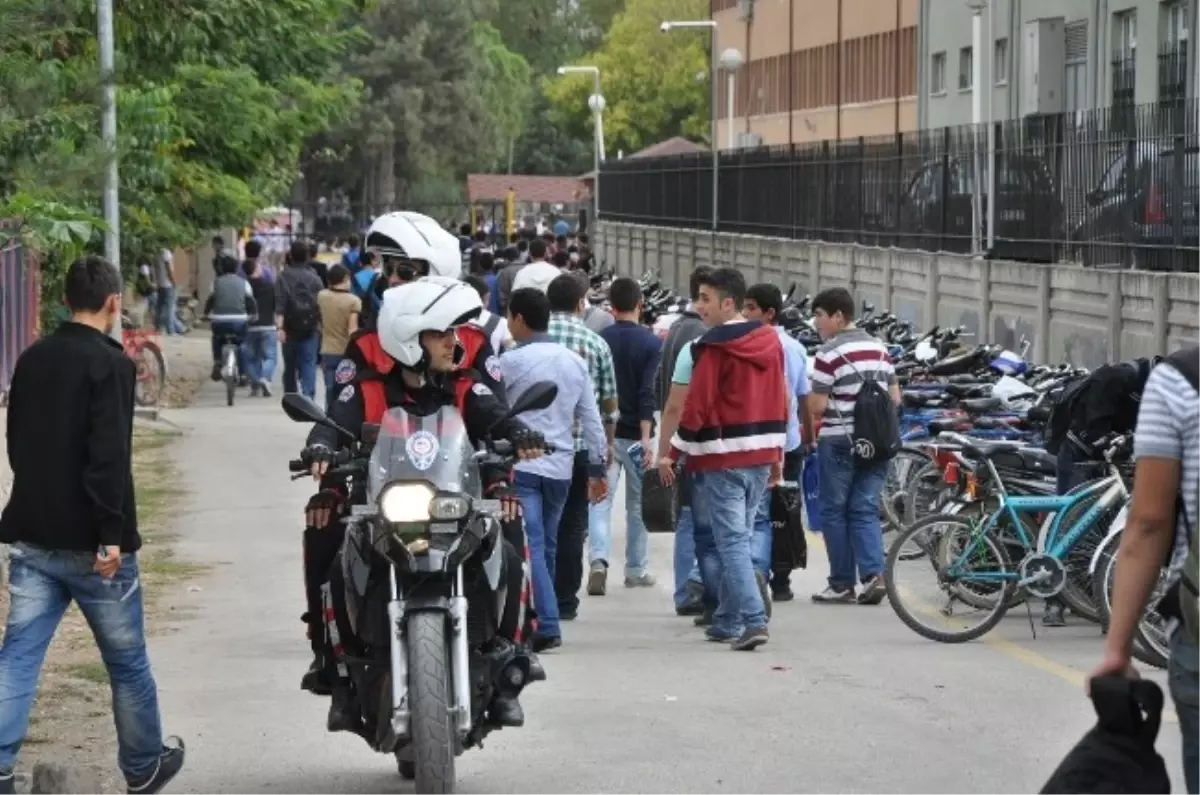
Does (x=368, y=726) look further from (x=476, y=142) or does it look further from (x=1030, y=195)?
(x=476, y=142)

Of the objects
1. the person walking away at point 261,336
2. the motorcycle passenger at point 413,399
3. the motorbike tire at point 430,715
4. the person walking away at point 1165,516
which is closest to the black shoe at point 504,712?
the motorcycle passenger at point 413,399

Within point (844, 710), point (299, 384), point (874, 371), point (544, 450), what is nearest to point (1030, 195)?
point (299, 384)

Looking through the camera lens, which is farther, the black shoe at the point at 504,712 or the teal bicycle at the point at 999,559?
the teal bicycle at the point at 999,559

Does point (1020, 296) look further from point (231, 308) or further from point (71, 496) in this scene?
point (71, 496)

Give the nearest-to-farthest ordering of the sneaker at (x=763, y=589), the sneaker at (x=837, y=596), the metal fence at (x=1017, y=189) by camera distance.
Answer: the sneaker at (x=763, y=589) < the sneaker at (x=837, y=596) < the metal fence at (x=1017, y=189)

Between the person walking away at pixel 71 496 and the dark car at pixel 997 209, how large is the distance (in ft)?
56.1

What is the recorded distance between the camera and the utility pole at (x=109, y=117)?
14270 millimetres

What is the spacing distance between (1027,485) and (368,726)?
6205 mm

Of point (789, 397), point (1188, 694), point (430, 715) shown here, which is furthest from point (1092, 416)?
point (1188, 694)

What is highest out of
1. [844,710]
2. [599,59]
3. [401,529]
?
[599,59]

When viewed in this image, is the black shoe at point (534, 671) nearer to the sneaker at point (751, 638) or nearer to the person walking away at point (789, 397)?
the sneaker at point (751, 638)

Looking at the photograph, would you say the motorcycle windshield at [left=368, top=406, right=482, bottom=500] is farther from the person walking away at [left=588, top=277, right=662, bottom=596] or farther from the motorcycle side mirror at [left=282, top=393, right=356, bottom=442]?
the person walking away at [left=588, top=277, right=662, bottom=596]

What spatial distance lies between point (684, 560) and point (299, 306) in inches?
577

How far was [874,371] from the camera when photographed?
14.2m
